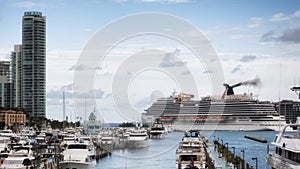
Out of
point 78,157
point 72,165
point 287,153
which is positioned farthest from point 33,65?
point 287,153

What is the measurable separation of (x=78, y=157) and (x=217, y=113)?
72.5m

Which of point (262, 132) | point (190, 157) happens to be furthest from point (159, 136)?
point (190, 157)

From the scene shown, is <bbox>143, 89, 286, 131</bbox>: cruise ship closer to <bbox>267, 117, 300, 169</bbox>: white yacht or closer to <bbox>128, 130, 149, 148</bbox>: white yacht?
<bbox>128, 130, 149, 148</bbox>: white yacht

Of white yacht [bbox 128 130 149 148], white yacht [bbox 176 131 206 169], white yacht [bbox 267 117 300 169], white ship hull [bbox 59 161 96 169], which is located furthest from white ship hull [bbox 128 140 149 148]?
white yacht [bbox 267 117 300 169]

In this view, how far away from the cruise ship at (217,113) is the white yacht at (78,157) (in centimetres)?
6496

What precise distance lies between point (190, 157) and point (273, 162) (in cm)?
1036

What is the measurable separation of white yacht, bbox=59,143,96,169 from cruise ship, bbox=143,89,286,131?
213 ft

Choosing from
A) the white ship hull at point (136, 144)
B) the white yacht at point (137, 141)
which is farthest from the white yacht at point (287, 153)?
the white yacht at point (137, 141)

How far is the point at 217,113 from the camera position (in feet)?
352

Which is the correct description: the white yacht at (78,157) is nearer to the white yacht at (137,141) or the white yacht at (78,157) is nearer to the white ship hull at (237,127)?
the white yacht at (137,141)

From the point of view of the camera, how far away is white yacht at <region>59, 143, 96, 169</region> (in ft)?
115

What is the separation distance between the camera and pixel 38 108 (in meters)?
139

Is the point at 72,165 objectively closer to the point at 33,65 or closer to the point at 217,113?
the point at 217,113

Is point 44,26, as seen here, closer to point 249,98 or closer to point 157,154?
point 249,98
